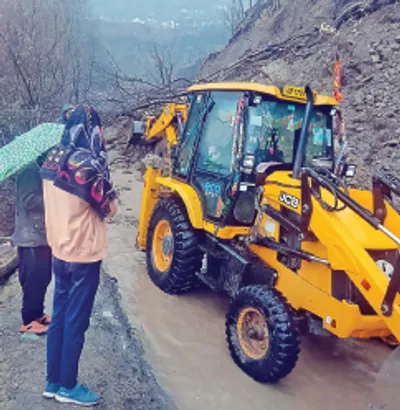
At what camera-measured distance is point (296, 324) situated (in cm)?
363

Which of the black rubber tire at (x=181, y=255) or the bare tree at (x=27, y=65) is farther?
the bare tree at (x=27, y=65)

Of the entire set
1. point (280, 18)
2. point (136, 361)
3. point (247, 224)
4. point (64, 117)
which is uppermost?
point (280, 18)

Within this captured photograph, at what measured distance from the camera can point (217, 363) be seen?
4016mm

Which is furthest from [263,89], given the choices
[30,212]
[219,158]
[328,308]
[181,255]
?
[30,212]

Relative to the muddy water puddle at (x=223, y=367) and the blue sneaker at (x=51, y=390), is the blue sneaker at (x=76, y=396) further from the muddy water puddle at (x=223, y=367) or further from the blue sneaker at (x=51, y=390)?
the muddy water puddle at (x=223, y=367)

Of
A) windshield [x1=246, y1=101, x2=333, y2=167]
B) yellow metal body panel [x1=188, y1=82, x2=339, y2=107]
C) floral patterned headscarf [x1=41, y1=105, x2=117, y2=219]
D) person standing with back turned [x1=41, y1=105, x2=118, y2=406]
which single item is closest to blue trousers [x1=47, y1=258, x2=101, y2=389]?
person standing with back turned [x1=41, y1=105, x2=118, y2=406]

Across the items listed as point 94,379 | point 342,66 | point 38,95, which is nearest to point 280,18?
point 342,66

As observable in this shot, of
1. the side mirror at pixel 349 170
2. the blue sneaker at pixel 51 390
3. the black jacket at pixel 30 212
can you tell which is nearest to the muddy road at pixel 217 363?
the blue sneaker at pixel 51 390

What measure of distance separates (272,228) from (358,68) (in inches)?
264

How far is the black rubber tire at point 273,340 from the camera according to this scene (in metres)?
3.52

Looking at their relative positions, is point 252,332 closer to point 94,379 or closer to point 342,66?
point 94,379

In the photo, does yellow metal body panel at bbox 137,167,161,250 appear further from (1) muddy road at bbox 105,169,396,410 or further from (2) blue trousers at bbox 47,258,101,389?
(2) blue trousers at bbox 47,258,101,389

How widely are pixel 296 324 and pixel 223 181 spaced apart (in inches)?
57.8

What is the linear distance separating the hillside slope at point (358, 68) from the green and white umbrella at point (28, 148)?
18.8 feet
